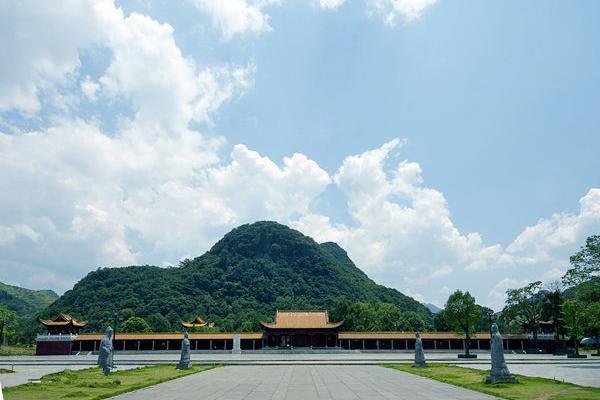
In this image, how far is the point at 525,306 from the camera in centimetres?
5672

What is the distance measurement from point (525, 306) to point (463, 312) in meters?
16.2

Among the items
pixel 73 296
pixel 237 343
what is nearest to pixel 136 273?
pixel 73 296

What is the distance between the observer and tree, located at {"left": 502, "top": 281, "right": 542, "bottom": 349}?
2192 inches

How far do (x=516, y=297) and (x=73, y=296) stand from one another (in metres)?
80.6

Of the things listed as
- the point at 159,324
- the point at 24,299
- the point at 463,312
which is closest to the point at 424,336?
the point at 463,312

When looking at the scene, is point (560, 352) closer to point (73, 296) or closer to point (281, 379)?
point (281, 379)

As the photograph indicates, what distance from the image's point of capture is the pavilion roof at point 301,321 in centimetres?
5838

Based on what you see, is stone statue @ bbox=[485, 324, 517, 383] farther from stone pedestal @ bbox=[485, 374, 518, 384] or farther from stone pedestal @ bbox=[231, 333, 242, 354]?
stone pedestal @ bbox=[231, 333, 242, 354]

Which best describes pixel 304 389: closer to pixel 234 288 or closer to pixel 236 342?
pixel 236 342

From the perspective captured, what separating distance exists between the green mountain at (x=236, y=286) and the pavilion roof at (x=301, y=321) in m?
17.0

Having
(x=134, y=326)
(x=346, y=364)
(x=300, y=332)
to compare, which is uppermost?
(x=134, y=326)

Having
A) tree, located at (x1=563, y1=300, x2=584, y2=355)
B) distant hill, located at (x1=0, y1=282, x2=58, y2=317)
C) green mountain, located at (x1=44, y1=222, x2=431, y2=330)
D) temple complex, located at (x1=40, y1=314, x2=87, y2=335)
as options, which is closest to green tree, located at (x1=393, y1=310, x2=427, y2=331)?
green mountain, located at (x1=44, y1=222, x2=431, y2=330)

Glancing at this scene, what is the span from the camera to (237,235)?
14375 cm

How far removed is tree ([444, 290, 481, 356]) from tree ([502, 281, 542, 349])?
13.8 m
